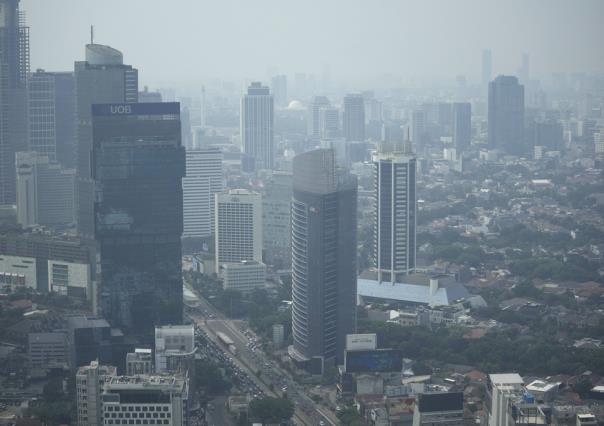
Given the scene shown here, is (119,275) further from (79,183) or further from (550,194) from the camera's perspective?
(550,194)

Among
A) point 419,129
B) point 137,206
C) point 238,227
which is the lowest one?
point 238,227

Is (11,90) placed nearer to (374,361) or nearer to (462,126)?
(374,361)

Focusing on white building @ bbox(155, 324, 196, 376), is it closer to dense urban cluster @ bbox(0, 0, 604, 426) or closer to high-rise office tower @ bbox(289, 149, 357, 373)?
dense urban cluster @ bbox(0, 0, 604, 426)

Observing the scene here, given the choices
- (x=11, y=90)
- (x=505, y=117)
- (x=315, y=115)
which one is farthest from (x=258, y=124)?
(x=11, y=90)

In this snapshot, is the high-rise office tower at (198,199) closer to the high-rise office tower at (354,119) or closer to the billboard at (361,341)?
the billboard at (361,341)

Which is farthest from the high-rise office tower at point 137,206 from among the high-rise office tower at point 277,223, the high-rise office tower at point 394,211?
the high-rise office tower at point 277,223

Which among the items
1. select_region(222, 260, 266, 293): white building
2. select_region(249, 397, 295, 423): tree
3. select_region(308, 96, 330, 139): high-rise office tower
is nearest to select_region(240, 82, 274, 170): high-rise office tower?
select_region(308, 96, 330, 139): high-rise office tower
